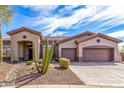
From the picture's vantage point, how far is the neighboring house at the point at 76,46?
25.6 meters

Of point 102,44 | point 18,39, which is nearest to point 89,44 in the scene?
point 102,44

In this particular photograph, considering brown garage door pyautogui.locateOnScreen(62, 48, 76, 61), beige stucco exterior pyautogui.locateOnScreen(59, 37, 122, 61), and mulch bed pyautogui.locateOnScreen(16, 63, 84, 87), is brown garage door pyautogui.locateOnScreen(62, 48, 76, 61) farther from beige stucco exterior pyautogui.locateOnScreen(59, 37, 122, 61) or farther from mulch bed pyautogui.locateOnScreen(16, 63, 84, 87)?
mulch bed pyautogui.locateOnScreen(16, 63, 84, 87)

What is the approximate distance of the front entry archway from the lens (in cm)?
2701

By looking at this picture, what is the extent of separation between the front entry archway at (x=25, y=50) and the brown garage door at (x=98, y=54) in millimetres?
7597

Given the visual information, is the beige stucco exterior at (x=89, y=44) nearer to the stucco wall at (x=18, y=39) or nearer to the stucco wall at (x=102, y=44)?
the stucco wall at (x=102, y=44)

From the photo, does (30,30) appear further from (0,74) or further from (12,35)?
(0,74)

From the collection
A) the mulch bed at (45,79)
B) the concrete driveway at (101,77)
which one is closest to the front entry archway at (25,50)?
the concrete driveway at (101,77)

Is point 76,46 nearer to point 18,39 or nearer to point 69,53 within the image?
point 69,53

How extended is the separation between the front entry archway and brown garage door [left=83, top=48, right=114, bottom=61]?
7.60 m

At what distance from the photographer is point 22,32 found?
25.6 metres

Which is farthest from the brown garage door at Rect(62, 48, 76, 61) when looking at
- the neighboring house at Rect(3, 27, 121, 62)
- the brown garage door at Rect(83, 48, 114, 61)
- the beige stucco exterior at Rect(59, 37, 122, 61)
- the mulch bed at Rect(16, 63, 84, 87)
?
the mulch bed at Rect(16, 63, 84, 87)

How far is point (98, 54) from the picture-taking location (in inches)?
1041
